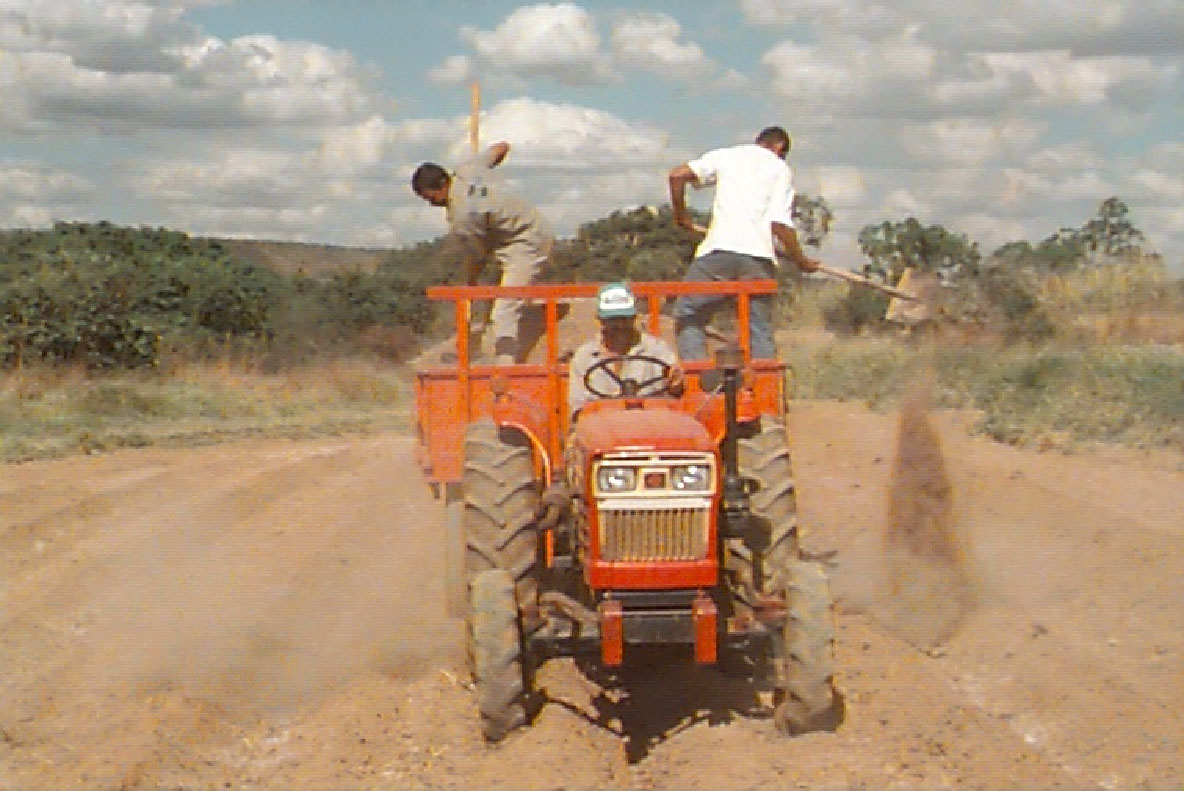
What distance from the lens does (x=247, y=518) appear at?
12.0m

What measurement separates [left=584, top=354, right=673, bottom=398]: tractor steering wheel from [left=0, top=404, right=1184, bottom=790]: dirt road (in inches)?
53.4

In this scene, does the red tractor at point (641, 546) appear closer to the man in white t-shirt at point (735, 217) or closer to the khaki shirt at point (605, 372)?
the khaki shirt at point (605, 372)

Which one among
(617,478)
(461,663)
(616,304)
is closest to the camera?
(617,478)

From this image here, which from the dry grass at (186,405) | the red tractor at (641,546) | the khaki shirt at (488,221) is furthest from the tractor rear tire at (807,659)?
the dry grass at (186,405)

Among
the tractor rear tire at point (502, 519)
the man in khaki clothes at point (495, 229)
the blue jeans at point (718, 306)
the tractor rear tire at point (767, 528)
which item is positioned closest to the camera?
the tractor rear tire at point (502, 519)

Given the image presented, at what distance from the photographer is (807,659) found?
6250mm

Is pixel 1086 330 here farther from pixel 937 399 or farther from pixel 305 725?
pixel 305 725

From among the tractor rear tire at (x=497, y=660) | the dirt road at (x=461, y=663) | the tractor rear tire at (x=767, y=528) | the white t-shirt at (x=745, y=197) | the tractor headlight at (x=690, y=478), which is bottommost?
the dirt road at (x=461, y=663)

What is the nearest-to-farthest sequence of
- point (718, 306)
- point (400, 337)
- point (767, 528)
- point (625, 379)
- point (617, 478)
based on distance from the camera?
1. point (617, 478)
2. point (767, 528)
3. point (625, 379)
4. point (718, 306)
5. point (400, 337)

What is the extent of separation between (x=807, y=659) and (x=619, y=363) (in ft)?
5.64

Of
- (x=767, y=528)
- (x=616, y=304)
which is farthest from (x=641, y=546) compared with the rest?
(x=616, y=304)

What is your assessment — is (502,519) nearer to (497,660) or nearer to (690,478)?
(497,660)

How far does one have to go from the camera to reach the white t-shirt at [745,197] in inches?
352

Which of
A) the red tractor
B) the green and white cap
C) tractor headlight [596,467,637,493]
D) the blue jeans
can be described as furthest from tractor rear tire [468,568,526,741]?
the blue jeans
